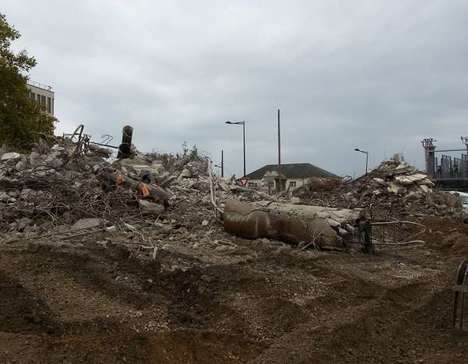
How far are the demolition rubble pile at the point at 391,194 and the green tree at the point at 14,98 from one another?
33.9ft

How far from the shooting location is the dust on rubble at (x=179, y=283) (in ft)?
14.4

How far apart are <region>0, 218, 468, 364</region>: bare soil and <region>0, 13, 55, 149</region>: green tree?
1451cm

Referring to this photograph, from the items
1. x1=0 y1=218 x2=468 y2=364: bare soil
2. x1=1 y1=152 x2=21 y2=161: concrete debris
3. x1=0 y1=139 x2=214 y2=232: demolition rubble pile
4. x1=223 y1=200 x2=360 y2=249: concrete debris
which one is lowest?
x1=0 y1=218 x2=468 y2=364: bare soil

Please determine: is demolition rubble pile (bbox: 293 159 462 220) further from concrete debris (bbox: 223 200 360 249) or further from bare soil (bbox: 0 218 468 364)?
bare soil (bbox: 0 218 468 364)

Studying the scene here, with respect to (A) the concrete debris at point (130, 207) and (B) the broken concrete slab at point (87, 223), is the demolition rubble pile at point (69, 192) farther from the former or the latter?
(B) the broken concrete slab at point (87, 223)

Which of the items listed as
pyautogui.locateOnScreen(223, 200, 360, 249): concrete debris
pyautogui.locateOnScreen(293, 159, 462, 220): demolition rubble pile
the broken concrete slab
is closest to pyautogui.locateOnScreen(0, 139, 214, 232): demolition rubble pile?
the broken concrete slab

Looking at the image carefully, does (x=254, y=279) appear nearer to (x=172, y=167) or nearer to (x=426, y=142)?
(x=172, y=167)

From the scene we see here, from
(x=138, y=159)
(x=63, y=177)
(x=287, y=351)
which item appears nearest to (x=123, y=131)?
(x=138, y=159)

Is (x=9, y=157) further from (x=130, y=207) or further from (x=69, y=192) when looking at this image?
(x=130, y=207)

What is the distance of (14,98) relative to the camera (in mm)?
20750

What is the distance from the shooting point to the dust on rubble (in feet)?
14.4

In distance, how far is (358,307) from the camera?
19.4 feet

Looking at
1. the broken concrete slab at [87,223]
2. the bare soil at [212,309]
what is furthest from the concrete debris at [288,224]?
the broken concrete slab at [87,223]

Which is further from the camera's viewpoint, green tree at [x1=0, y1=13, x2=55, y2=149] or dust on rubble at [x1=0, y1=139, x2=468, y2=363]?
green tree at [x1=0, y1=13, x2=55, y2=149]
